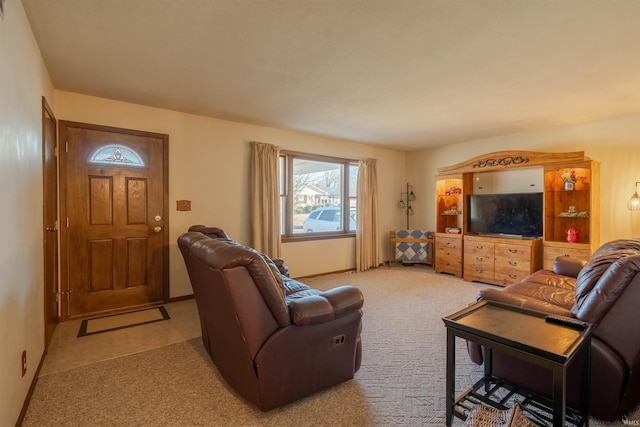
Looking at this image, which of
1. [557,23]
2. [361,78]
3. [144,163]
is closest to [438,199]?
[361,78]

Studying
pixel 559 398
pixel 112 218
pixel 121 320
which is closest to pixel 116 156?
pixel 112 218

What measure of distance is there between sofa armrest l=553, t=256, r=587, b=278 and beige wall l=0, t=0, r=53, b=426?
4.53 metres

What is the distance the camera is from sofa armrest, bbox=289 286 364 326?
1831 millimetres

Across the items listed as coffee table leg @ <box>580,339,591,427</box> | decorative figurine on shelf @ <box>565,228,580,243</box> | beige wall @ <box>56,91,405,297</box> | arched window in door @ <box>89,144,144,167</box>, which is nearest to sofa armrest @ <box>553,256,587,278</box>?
decorative figurine on shelf @ <box>565,228,580,243</box>

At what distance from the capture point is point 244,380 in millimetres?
1923

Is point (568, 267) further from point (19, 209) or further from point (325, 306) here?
point (19, 209)

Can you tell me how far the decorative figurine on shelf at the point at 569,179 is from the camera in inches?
174

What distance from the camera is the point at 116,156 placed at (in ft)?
12.1

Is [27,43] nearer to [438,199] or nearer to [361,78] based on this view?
[361,78]

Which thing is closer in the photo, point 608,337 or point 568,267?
point 608,337

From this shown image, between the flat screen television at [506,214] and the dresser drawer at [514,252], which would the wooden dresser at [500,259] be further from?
the flat screen television at [506,214]

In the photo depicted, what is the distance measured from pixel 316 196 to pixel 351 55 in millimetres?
3114

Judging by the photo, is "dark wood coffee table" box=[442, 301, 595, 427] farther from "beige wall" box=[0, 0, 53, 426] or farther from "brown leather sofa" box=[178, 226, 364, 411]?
"beige wall" box=[0, 0, 53, 426]

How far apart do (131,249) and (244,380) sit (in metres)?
2.64
